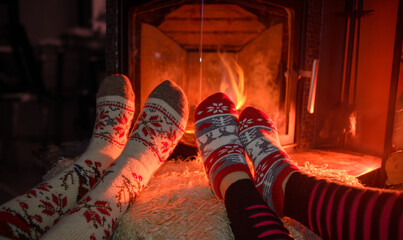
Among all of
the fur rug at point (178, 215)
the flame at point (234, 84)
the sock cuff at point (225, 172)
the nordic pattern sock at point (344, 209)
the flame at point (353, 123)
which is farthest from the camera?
the flame at point (353, 123)

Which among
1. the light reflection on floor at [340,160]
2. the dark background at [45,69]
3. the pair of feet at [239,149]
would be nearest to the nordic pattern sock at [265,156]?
the pair of feet at [239,149]


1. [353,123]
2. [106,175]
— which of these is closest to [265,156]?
[106,175]

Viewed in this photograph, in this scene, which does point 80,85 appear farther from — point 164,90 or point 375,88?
point 375,88

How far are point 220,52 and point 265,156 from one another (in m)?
0.69

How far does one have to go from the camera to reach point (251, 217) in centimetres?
55

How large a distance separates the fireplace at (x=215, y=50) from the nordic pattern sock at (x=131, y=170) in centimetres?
23

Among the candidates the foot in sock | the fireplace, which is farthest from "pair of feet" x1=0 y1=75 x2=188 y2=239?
the fireplace

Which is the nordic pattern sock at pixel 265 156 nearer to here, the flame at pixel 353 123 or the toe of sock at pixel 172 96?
the toe of sock at pixel 172 96

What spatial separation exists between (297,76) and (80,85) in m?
2.92

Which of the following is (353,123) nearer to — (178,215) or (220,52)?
(220,52)

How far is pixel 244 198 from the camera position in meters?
0.60

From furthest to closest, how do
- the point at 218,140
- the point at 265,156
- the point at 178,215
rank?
the point at 218,140 → the point at 265,156 → the point at 178,215

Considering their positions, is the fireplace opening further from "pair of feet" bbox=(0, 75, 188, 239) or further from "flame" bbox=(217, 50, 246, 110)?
"pair of feet" bbox=(0, 75, 188, 239)

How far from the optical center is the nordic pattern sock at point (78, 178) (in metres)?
0.55
